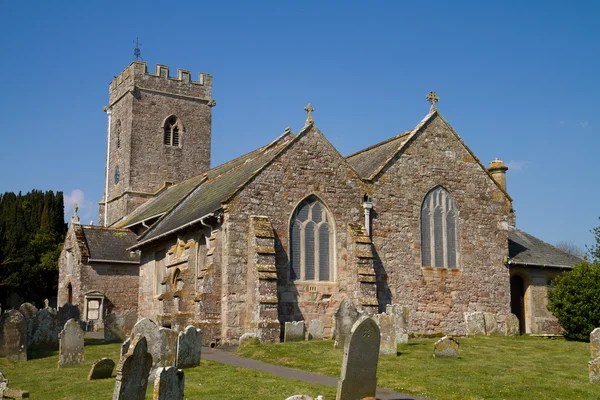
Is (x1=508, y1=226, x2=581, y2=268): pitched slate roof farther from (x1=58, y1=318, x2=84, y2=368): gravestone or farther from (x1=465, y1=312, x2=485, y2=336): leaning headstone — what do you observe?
(x1=58, y1=318, x2=84, y2=368): gravestone

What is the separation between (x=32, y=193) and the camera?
185ft

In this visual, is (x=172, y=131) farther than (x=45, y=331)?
Yes

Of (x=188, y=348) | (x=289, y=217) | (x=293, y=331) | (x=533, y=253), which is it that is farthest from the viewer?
(x=533, y=253)

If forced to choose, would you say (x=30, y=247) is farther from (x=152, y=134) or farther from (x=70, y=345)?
(x=70, y=345)

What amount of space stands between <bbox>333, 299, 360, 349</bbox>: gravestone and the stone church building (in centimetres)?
271

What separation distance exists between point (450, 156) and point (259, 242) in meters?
9.01

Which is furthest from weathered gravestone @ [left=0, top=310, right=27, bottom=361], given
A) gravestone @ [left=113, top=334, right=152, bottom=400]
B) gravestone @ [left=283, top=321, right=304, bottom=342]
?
gravestone @ [left=113, top=334, right=152, bottom=400]

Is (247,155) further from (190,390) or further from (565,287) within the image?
(190,390)

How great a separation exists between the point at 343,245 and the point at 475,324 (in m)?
5.61

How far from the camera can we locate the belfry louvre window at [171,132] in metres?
47.3

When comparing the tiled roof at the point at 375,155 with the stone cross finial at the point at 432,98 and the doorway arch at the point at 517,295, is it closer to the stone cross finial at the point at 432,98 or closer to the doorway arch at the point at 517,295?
the stone cross finial at the point at 432,98

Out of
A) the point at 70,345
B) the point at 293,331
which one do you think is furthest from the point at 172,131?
the point at 70,345

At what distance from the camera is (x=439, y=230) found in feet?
87.9

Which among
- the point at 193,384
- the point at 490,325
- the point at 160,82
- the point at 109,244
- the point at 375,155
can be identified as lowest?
the point at 193,384
